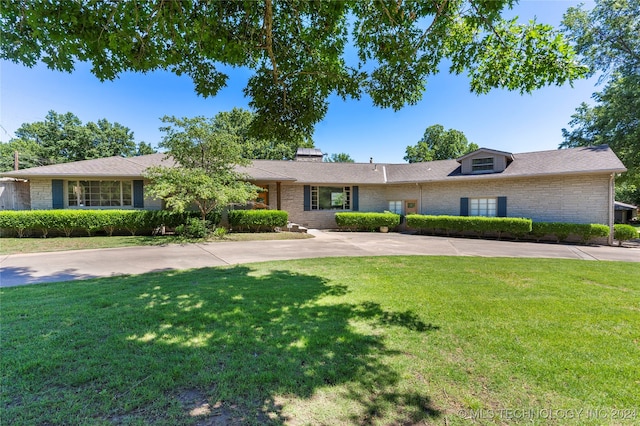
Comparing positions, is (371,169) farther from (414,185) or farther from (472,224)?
(472,224)

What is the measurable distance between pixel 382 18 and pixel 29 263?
1006 centimetres

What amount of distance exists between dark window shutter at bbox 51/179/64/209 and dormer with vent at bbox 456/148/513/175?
69.4 feet

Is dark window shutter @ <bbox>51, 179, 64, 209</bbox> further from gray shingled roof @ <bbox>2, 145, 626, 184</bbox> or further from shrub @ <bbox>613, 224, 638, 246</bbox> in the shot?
shrub @ <bbox>613, 224, 638, 246</bbox>

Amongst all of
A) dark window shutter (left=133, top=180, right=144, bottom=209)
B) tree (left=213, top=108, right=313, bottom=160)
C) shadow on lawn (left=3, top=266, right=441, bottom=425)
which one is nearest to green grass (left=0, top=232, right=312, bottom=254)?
dark window shutter (left=133, top=180, right=144, bottom=209)

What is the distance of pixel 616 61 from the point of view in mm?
17078

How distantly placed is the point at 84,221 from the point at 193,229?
4.61m

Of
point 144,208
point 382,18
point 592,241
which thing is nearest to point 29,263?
point 144,208

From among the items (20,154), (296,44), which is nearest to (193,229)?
(296,44)

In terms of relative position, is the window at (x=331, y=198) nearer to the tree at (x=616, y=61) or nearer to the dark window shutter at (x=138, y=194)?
the dark window shutter at (x=138, y=194)

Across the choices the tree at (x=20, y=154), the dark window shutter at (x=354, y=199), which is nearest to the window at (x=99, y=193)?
the dark window shutter at (x=354, y=199)

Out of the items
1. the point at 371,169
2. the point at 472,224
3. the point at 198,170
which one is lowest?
the point at 472,224

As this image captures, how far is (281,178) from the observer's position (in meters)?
15.5

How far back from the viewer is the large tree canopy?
31406 mm

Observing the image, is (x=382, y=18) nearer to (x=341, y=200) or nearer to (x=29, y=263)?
(x=29, y=263)
